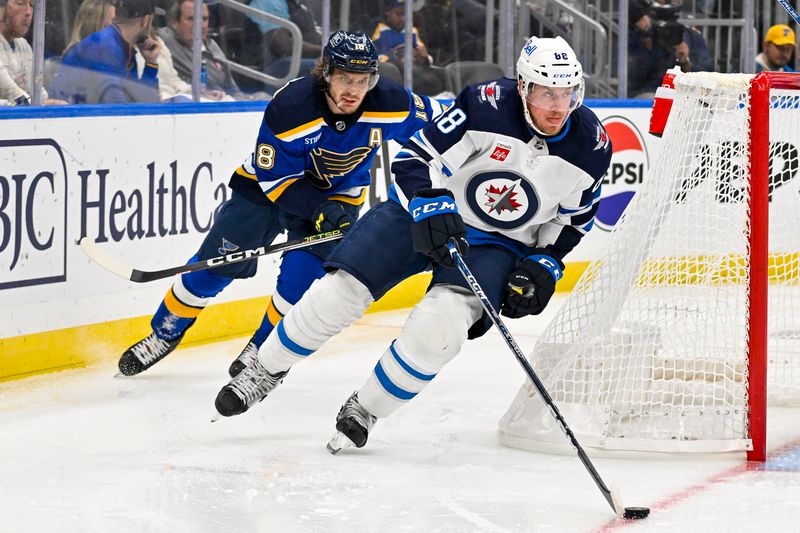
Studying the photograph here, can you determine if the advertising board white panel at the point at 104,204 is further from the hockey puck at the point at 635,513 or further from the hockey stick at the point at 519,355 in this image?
the hockey puck at the point at 635,513

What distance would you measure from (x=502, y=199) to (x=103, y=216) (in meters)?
1.62

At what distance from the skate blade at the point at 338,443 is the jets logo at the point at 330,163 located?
0.89m

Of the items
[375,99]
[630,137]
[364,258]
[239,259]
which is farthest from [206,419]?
[630,137]

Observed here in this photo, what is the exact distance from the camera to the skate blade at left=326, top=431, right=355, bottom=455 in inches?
129

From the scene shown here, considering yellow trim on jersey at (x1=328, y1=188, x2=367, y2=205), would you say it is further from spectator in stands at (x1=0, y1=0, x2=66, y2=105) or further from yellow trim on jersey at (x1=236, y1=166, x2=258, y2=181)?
spectator in stands at (x1=0, y1=0, x2=66, y2=105)

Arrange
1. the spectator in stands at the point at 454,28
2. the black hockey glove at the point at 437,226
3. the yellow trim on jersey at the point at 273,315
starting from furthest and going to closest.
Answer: the spectator in stands at the point at 454,28, the yellow trim on jersey at the point at 273,315, the black hockey glove at the point at 437,226

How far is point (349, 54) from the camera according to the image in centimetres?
358

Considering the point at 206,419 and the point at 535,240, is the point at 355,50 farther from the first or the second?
the point at 206,419

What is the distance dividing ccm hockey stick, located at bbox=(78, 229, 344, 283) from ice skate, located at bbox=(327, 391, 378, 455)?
0.62m

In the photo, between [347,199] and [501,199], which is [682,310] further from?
[347,199]

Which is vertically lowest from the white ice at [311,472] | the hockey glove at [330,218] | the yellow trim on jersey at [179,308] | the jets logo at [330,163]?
the white ice at [311,472]

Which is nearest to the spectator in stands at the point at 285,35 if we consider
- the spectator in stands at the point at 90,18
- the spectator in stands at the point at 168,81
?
the spectator in stands at the point at 168,81

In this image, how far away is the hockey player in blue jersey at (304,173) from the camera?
12.2 feet

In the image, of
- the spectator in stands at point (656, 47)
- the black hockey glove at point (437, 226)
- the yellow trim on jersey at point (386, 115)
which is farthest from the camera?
the spectator in stands at point (656, 47)
